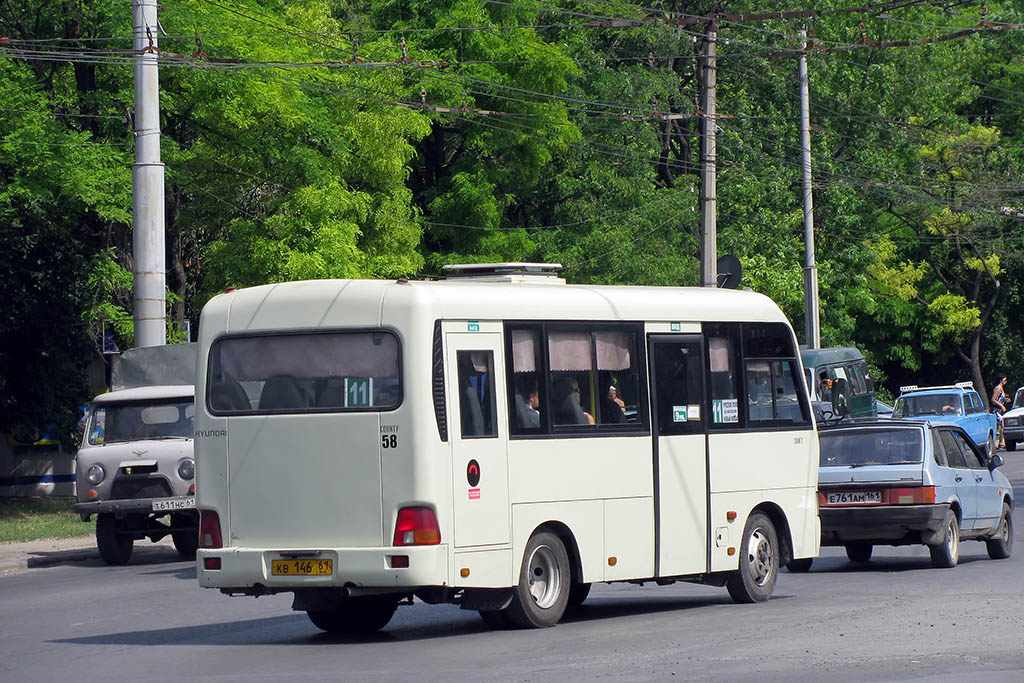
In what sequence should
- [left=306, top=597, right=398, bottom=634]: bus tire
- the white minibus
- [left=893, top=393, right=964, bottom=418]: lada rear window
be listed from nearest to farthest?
the white minibus
[left=306, top=597, right=398, bottom=634]: bus tire
[left=893, top=393, right=964, bottom=418]: lada rear window

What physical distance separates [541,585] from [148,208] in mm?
13381

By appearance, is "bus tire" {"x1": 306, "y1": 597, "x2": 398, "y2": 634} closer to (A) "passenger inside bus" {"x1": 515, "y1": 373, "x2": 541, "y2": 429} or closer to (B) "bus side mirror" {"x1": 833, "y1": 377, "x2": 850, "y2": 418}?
(A) "passenger inside bus" {"x1": 515, "y1": 373, "x2": 541, "y2": 429}

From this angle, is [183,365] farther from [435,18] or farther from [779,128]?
[779,128]

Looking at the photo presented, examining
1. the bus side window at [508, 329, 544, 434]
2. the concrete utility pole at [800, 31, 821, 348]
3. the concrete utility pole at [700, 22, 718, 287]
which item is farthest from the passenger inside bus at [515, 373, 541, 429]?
the concrete utility pole at [800, 31, 821, 348]

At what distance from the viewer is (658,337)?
14.8m

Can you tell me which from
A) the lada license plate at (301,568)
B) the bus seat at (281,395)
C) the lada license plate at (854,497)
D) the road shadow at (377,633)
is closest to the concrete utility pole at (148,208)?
the road shadow at (377,633)

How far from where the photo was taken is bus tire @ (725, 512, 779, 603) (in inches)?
A: 599

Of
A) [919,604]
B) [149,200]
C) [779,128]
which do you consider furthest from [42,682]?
[779,128]

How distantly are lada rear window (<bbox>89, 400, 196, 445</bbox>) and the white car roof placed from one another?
0.11 meters

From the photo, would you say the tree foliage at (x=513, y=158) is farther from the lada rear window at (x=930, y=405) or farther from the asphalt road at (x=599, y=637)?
the asphalt road at (x=599, y=637)

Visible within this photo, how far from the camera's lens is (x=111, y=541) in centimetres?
2294

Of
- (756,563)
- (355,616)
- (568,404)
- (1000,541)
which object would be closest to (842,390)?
(1000,541)

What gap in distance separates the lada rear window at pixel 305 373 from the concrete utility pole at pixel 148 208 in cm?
1182

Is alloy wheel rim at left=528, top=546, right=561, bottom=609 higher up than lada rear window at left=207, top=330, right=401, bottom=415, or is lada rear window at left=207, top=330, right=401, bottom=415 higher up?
lada rear window at left=207, top=330, right=401, bottom=415
